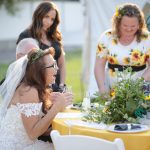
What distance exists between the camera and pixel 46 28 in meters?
5.49

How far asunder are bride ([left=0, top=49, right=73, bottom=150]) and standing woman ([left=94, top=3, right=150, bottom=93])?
3.20 feet

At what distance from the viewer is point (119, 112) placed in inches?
147

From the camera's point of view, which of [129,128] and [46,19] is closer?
[129,128]

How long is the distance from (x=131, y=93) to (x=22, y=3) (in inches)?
834

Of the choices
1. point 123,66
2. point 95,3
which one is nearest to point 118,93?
point 123,66

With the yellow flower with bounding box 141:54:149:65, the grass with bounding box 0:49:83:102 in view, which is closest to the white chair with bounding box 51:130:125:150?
the yellow flower with bounding box 141:54:149:65

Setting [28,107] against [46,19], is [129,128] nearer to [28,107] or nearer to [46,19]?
[28,107]

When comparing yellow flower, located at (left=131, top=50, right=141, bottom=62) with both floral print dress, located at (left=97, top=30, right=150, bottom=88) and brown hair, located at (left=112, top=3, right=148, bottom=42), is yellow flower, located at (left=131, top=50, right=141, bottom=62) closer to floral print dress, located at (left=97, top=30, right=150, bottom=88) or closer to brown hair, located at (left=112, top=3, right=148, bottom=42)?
floral print dress, located at (left=97, top=30, right=150, bottom=88)

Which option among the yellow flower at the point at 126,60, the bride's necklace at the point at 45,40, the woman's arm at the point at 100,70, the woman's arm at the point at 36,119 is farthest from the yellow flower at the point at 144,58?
the woman's arm at the point at 36,119

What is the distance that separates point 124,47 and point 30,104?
1459 millimetres

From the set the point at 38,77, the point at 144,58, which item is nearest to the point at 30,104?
the point at 38,77

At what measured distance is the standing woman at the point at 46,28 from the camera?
17.8ft

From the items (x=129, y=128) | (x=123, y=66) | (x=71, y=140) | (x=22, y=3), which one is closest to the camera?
(x=71, y=140)

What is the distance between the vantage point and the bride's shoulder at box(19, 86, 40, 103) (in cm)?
388
